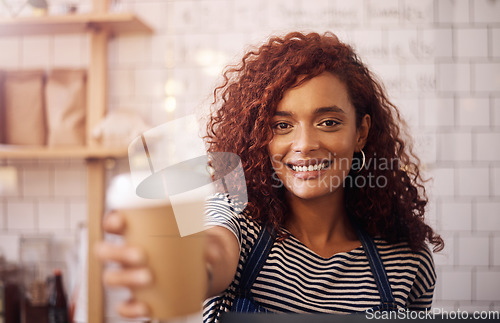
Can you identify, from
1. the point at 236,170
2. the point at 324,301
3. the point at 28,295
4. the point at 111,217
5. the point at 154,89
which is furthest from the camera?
the point at 154,89

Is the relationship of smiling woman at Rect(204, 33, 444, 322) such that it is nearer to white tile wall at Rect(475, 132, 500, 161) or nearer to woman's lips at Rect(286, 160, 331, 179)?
woman's lips at Rect(286, 160, 331, 179)

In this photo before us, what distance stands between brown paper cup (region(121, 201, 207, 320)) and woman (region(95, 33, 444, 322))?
0.30 meters

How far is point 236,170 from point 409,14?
0.93 meters

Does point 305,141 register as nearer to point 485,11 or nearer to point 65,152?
point 65,152

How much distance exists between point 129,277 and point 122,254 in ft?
0.06

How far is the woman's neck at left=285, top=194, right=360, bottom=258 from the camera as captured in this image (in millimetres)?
834

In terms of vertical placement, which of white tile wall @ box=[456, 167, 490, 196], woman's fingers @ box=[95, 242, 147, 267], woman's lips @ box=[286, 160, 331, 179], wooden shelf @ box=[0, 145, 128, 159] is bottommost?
woman's fingers @ box=[95, 242, 147, 267]

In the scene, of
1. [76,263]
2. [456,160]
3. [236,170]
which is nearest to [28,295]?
[76,263]

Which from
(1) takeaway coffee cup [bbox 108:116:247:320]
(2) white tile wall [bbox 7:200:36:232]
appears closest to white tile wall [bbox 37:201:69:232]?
(2) white tile wall [bbox 7:200:36:232]

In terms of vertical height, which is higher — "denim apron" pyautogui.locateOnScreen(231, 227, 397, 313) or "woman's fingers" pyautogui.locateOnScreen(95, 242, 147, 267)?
"woman's fingers" pyautogui.locateOnScreen(95, 242, 147, 267)

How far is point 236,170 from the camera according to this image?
0.89m

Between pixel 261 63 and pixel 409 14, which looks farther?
pixel 409 14

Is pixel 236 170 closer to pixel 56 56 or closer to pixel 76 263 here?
pixel 76 263

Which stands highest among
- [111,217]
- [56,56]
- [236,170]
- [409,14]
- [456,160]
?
[409,14]
